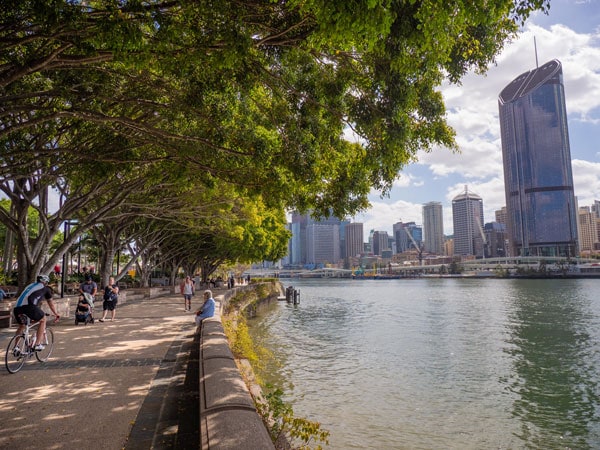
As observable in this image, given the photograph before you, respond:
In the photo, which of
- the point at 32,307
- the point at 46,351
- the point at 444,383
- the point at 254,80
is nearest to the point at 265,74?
the point at 254,80

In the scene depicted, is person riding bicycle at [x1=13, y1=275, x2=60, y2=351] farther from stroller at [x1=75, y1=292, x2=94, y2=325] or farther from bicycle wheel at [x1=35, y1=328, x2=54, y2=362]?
stroller at [x1=75, y1=292, x2=94, y2=325]

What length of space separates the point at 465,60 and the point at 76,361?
31.9 feet

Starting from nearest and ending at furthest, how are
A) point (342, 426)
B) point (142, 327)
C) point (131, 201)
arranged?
point (342, 426), point (142, 327), point (131, 201)

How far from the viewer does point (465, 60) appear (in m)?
7.68

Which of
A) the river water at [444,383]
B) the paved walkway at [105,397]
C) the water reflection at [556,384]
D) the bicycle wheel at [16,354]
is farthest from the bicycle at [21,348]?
the water reflection at [556,384]

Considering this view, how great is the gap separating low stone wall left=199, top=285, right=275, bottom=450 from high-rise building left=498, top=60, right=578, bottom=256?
186 meters

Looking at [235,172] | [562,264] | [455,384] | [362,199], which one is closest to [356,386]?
[455,384]

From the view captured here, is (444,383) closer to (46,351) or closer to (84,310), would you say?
(46,351)

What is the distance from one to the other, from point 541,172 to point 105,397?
192 metres

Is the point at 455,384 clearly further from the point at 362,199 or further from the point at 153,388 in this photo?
the point at 153,388

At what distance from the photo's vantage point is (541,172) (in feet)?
562

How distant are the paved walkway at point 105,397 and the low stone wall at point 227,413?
602mm

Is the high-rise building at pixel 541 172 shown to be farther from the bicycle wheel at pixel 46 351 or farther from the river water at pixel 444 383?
the bicycle wheel at pixel 46 351

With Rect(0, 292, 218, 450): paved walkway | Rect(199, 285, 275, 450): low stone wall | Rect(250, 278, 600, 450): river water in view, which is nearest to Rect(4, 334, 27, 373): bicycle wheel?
Rect(0, 292, 218, 450): paved walkway
